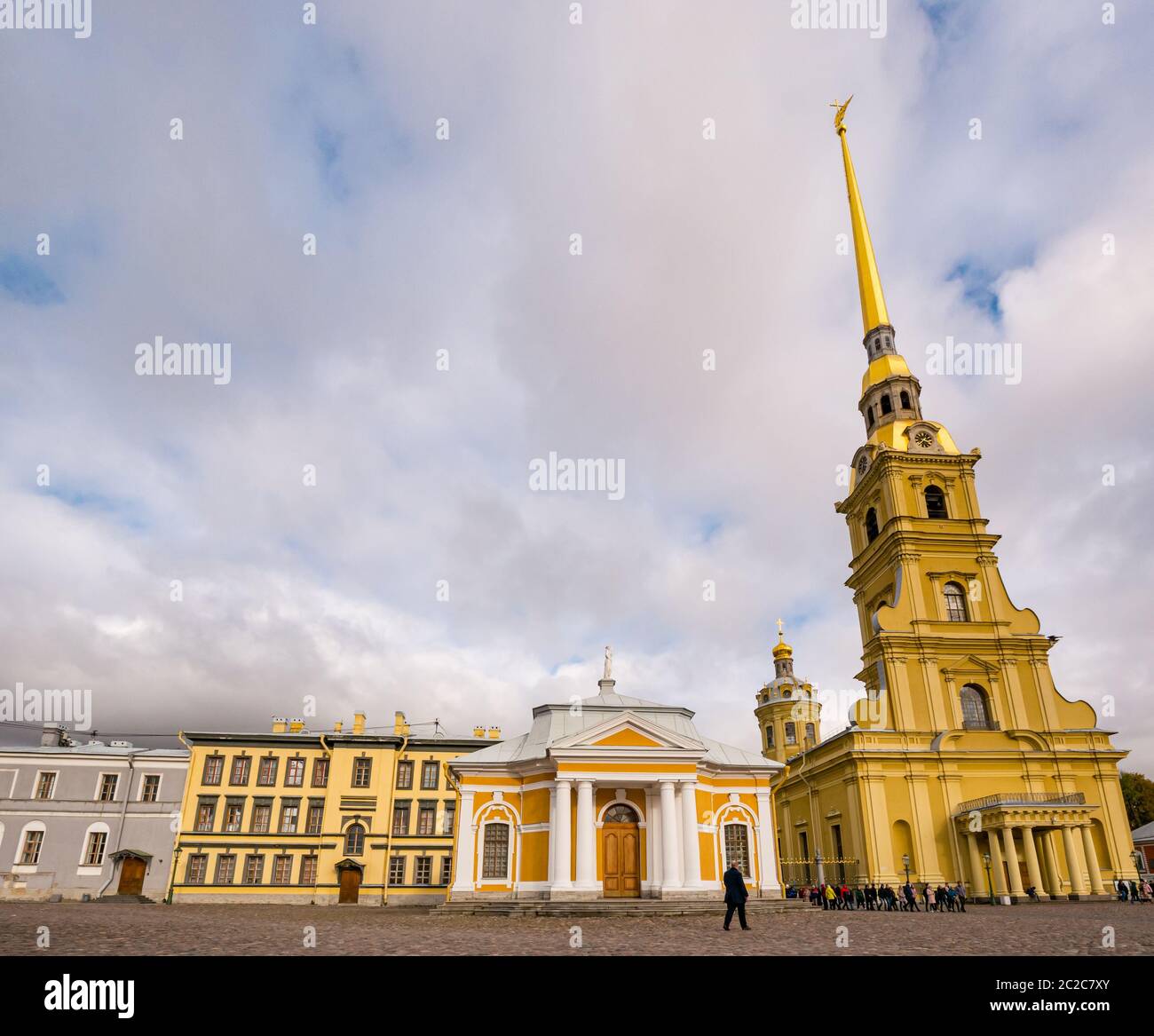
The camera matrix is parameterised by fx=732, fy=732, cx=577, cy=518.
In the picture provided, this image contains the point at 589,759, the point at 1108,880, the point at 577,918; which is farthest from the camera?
the point at 1108,880

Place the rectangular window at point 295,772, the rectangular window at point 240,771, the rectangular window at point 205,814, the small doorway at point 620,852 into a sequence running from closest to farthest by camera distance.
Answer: the small doorway at point 620,852 → the rectangular window at point 205,814 → the rectangular window at point 240,771 → the rectangular window at point 295,772

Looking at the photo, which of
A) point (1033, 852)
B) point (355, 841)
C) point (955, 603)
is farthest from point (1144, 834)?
point (355, 841)

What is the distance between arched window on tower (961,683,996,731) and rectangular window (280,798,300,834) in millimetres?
33142

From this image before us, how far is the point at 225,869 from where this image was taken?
3609 centimetres

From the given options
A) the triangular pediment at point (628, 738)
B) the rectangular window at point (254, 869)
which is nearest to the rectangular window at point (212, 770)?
the rectangular window at point (254, 869)

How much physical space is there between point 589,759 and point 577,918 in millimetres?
5264

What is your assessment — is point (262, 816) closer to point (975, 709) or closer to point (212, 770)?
point (212, 770)

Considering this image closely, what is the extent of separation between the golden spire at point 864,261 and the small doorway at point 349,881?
139ft

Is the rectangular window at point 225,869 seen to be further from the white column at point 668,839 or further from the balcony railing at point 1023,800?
the balcony railing at point 1023,800

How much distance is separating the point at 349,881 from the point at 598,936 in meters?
26.4

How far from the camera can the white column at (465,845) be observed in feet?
80.9
